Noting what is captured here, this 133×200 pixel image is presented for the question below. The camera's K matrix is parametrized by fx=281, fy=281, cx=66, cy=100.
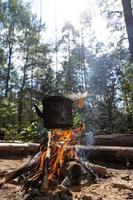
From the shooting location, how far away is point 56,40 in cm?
3672

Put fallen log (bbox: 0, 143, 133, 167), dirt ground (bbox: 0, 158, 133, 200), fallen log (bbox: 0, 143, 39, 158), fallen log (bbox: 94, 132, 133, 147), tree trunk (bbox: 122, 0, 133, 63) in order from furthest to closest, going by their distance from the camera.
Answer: tree trunk (bbox: 122, 0, 133, 63)
fallen log (bbox: 94, 132, 133, 147)
fallen log (bbox: 0, 143, 39, 158)
fallen log (bbox: 0, 143, 133, 167)
dirt ground (bbox: 0, 158, 133, 200)

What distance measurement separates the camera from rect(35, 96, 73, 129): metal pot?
4422 millimetres

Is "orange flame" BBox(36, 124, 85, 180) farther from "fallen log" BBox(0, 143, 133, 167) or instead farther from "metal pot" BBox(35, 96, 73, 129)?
"fallen log" BBox(0, 143, 133, 167)

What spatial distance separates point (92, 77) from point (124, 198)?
29678 mm

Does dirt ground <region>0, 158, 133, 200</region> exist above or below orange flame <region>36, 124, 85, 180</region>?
below

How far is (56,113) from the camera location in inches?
175

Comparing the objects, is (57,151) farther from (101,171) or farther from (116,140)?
(116,140)

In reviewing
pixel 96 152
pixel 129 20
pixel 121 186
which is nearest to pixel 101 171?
pixel 121 186

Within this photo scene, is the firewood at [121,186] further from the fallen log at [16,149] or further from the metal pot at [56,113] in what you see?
the fallen log at [16,149]

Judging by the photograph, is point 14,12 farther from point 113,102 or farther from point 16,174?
point 16,174

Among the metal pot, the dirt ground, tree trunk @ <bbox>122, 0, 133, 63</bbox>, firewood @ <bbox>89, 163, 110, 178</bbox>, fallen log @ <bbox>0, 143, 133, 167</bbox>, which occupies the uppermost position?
tree trunk @ <bbox>122, 0, 133, 63</bbox>

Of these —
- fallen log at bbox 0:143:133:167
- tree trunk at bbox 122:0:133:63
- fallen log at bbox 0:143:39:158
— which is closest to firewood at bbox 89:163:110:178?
fallen log at bbox 0:143:133:167

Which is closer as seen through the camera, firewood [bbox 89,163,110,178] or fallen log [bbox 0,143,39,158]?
firewood [bbox 89,163,110,178]

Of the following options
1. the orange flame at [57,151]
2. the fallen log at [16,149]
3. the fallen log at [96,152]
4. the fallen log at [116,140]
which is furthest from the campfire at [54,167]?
the fallen log at [116,140]
